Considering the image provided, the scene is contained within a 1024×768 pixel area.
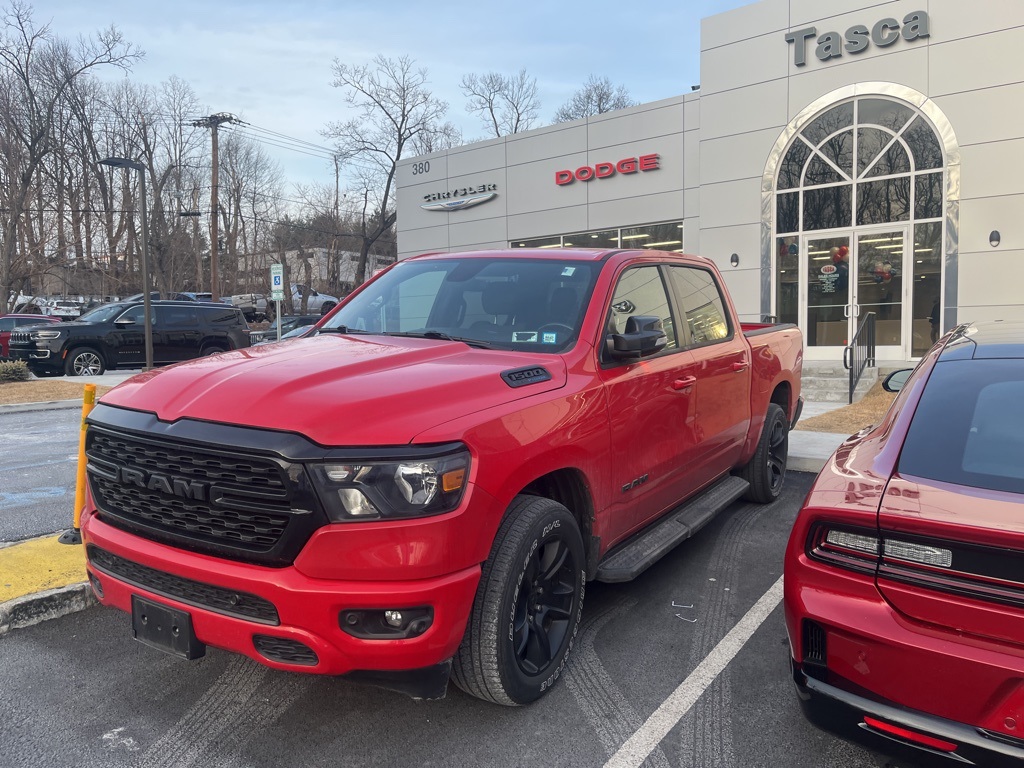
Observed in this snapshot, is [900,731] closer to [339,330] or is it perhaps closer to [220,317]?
[339,330]

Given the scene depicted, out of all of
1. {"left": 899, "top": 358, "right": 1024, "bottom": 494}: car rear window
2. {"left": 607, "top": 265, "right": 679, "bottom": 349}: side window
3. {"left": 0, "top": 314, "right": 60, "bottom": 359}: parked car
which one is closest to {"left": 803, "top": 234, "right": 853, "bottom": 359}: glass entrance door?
{"left": 607, "top": 265, "right": 679, "bottom": 349}: side window

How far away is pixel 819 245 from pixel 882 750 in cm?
1475

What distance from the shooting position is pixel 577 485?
10.7 ft

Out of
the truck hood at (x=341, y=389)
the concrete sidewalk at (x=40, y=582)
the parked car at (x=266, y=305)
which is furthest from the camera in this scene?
the parked car at (x=266, y=305)

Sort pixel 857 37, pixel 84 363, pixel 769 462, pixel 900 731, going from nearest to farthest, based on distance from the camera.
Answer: pixel 900 731
pixel 769 462
pixel 857 37
pixel 84 363

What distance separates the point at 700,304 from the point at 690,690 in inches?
103

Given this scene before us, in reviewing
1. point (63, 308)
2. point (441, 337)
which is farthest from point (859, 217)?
point (63, 308)

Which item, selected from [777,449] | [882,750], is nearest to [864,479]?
[882,750]

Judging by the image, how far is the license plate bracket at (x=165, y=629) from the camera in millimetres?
2572

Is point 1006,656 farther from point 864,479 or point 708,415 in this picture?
point 708,415

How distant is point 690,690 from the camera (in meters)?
3.18

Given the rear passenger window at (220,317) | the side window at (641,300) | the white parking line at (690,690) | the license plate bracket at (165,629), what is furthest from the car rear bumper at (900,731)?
the rear passenger window at (220,317)

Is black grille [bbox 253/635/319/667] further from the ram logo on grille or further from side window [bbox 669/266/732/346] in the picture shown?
side window [bbox 669/266/732/346]

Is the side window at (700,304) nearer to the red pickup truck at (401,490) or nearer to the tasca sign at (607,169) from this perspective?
the red pickup truck at (401,490)
